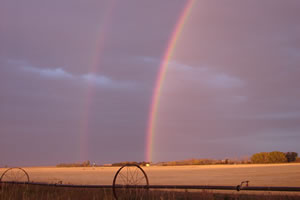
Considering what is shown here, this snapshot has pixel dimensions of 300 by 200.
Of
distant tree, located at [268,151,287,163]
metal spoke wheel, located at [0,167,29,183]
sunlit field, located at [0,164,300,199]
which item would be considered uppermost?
distant tree, located at [268,151,287,163]

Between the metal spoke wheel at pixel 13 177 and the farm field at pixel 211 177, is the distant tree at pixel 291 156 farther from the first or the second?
the metal spoke wheel at pixel 13 177

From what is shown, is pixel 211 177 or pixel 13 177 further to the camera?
pixel 13 177

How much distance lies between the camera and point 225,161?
163ft

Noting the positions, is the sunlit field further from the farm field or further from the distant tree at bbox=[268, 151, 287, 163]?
the distant tree at bbox=[268, 151, 287, 163]

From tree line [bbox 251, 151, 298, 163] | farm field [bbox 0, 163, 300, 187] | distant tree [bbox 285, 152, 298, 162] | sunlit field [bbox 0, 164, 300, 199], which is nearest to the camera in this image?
sunlit field [bbox 0, 164, 300, 199]

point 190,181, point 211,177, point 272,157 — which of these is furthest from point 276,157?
point 190,181

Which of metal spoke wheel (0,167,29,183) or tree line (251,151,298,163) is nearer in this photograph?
metal spoke wheel (0,167,29,183)

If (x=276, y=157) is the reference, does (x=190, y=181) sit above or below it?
below

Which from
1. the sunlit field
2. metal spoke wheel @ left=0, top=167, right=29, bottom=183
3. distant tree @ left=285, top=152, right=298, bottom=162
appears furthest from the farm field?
distant tree @ left=285, top=152, right=298, bottom=162

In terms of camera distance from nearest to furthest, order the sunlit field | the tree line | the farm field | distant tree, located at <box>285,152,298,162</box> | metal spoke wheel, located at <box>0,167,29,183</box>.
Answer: the sunlit field → the farm field → metal spoke wheel, located at <box>0,167,29,183</box> → the tree line → distant tree, located at <box>285,152,298,162</box>

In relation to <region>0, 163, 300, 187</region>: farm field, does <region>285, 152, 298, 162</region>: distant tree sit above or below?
above

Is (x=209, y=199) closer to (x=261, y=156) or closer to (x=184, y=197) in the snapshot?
(x=184, y=197)

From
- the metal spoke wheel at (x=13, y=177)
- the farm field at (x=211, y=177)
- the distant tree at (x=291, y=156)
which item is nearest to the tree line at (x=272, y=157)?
the distant tree at (x=291, y=156)

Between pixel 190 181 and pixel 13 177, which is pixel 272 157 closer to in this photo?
pixel 190 181
